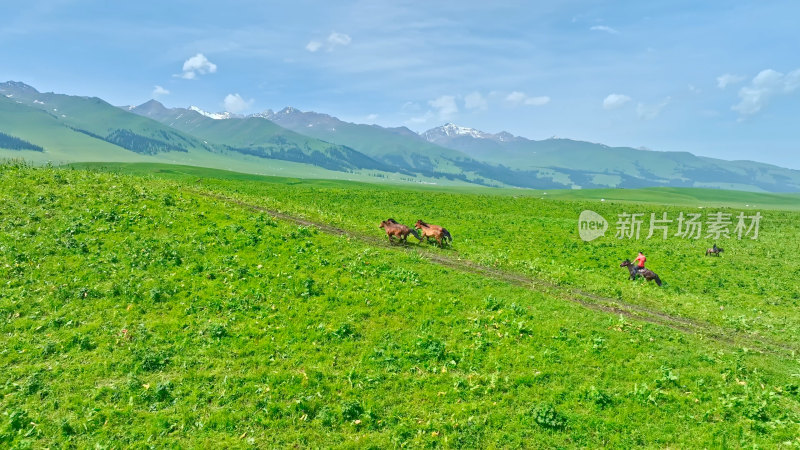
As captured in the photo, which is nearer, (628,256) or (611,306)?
(611,306)

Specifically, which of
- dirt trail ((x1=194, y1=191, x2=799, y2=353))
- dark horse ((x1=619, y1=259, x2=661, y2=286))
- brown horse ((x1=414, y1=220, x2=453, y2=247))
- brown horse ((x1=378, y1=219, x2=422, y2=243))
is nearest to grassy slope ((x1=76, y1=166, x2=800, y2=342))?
dark horse ((x1=619, y1=259, x2=661, y2=286))

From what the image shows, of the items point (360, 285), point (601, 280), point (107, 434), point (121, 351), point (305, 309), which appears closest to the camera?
point (107, 434)

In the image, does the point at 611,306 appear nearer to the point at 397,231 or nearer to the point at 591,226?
the point at 397,231

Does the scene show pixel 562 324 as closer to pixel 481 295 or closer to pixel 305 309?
pixel 481 295

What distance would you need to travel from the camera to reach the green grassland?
41.2 feet

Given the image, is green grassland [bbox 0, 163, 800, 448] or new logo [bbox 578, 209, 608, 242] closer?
green grassland [bbox 0, 163, 800, 448]

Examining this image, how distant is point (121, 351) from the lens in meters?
15.6

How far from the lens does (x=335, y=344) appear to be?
661 inches

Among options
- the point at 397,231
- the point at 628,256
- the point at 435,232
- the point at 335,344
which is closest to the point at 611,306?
the point at 435,232

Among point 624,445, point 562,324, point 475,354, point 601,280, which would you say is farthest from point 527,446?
point 601,280

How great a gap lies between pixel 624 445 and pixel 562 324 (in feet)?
25.7

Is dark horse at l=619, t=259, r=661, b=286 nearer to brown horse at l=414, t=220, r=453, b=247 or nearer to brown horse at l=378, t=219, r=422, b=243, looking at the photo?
brown horse at l=414, t=220, r=453, b=247

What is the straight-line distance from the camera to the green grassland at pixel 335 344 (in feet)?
41.2

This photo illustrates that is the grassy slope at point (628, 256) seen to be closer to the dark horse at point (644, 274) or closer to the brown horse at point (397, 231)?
the dark horse at point (644, 274)
